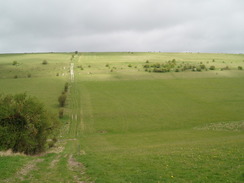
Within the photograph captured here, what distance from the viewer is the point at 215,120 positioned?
55594 millimetres

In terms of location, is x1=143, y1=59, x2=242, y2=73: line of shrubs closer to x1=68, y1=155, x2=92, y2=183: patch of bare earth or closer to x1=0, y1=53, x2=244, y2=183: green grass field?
x1=0, y1=53, x2=244, y2=183: green grass field

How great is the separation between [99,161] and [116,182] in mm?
6127

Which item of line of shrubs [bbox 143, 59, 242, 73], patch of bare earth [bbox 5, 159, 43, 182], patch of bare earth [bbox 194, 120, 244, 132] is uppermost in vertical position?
line of shrubs [bbox 143, 59, 242, 73]

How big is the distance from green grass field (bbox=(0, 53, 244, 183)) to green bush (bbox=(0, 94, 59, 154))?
294 centimetres

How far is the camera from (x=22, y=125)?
30.6 metres

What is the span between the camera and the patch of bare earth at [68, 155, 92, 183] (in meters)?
15.1

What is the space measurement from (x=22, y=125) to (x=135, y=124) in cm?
2950

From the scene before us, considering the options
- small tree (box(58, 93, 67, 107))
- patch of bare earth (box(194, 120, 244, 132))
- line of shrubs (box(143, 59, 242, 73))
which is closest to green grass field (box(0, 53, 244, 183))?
patch of bare earth (box(194, 120, 244, 132))

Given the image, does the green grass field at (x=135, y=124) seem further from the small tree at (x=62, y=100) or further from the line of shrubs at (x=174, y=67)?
the line of shrubs at (x=174, y=67)

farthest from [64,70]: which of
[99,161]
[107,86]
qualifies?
[99,161]

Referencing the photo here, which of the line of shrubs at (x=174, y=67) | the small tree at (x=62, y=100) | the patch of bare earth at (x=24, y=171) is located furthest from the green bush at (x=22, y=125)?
the line of shrubs at (x=174, y=67)

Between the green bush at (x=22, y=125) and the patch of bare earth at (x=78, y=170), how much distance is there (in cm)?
1137

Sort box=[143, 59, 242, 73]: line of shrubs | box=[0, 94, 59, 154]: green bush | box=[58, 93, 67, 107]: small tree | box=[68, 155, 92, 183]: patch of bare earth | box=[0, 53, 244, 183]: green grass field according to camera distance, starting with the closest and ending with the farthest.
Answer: box=[68, 155, 92, 183]: patch of bare earth → box=[0, 53, 244, 183]: green grass field → box=[0, 94, 59, 154]: green bush → box=[58, 93, 67, 107]: small tree → box=[143, 59, 242, 73]: line of shrubs

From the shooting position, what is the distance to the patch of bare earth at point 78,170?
15.1 metres
